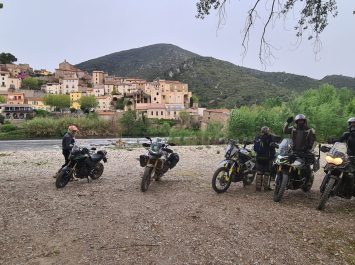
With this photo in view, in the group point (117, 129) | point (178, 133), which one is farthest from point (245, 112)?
point (117, 129)

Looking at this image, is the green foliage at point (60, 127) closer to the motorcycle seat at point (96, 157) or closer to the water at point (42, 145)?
the water at point (42, 145)

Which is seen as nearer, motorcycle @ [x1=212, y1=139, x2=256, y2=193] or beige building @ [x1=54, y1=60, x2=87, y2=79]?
motorcycle @ [x1=212, y1=139, x2=256, y2=193]

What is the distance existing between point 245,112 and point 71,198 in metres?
30.5

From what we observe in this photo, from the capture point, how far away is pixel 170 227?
5199mm

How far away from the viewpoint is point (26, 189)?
8.12 m

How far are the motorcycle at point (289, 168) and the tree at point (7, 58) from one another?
436 ft

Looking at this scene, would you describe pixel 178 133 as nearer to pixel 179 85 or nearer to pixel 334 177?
pixel 334 177

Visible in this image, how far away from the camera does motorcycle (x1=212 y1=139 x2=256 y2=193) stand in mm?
7383

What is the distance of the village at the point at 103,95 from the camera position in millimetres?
81688

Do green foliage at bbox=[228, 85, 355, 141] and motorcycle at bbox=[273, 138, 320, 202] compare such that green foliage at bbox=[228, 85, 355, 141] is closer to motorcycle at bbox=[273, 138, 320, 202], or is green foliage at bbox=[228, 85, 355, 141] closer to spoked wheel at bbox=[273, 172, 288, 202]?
motorcycle at bbox=[273, 138, 320, 202]

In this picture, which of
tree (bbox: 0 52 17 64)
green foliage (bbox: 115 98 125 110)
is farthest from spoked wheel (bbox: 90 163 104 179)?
tree (bbox: 0 52 17 64)

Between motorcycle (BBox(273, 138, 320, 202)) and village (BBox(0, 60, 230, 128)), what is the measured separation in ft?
201

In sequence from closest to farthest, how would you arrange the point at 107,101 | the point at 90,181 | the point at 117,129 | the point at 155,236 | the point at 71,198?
the point at 155,236, the point at 71,198, the point at 90,181, the point at 117,129, the point at 107,101

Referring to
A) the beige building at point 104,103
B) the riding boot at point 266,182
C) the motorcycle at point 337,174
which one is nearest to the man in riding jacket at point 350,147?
the motorcycle at point 337,174
